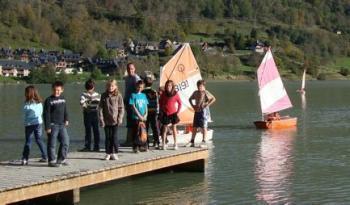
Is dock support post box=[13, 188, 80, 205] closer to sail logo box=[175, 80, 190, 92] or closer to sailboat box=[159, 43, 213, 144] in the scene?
sailboat box=[159, 43, 213, 144]

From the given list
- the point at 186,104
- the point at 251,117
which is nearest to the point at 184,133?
the point at 186,104

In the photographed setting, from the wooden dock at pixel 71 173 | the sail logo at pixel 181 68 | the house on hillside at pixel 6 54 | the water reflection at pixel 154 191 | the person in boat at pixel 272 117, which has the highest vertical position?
the house on hillside at pixel 6 54

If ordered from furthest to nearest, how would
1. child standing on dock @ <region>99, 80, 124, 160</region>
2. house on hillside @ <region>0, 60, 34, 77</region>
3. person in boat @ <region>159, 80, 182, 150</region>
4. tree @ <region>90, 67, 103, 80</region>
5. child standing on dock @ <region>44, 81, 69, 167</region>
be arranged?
tree @ <region>90, 67, 103, 80</region>, house on hillside @ <region>0, 60, 34, 77</region>, person in boat @ <region>159, 80, 182, 150</region>, child standing on dock @ <region>99, 80, 124, 160</region>, child standing on dock @ <region>44, 81, 69, 167</region>

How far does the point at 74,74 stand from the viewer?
175625mm

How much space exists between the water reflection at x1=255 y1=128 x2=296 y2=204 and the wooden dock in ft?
7.44

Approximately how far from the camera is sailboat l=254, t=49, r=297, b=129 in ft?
117

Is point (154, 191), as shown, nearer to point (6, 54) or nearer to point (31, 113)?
point (31, 113)

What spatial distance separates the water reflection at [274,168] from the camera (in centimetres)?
1691

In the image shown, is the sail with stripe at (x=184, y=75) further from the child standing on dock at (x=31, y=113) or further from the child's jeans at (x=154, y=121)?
the child standing on dock at (x=31, y=113)

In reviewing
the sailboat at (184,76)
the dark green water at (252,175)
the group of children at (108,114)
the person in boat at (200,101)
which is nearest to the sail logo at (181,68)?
the sailboat at (184,76)

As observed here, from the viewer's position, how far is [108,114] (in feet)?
54.5

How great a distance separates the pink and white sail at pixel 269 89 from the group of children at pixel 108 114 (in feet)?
56.8

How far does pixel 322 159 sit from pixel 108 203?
1009cm

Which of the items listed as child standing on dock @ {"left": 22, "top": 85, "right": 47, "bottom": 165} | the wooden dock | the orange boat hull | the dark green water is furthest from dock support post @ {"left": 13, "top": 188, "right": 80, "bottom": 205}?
the orange boat hull
